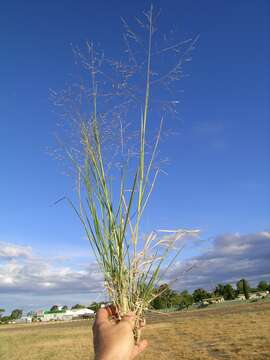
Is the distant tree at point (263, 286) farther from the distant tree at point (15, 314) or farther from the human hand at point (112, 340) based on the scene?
the human hand at point (112, 340)

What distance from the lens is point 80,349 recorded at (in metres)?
24.5

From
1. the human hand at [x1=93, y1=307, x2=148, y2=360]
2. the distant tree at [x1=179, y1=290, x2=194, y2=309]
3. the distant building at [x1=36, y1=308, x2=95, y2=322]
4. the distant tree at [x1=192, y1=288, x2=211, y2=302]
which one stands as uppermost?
the distant building at [x1=36, y1=308, x2=95, y2=322]

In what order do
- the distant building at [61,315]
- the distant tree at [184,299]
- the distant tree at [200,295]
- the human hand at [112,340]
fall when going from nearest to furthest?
the human hand at [112,340], the distant tree at [184,299], the distant tree at [200,295], the distant building at [61,315]

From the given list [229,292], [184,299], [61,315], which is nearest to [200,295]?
[229,292]

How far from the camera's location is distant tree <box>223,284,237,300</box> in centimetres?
11031

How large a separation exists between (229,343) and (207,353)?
2.39m

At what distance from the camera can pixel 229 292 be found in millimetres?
112062

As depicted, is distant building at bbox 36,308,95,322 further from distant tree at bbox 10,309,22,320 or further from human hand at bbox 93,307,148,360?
human hand at bbox 93,307,148,360

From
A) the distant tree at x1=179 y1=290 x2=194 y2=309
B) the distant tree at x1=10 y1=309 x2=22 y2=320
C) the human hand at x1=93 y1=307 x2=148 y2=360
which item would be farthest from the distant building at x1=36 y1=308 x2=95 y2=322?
the human hand at x1=93 y1=307 x2=148 y2=360

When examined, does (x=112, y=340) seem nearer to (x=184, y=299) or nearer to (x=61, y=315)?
(x=184, y=299)

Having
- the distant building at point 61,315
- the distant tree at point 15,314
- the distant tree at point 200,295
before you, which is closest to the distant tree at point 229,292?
the distant tree at point 200,295

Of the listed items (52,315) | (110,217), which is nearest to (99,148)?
(110,217)

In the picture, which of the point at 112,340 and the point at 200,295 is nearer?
the point at 112,340

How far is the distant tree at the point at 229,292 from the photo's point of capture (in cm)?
11031
